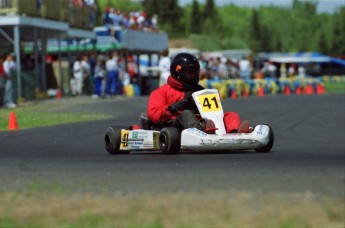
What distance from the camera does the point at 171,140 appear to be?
1012 centimetres

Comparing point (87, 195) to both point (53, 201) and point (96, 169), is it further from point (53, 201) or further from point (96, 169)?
point (96, 169)

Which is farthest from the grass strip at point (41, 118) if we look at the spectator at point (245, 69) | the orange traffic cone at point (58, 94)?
the spectator at point (245, 69)

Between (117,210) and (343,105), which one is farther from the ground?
(117,210)

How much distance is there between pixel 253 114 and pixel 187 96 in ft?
34.2

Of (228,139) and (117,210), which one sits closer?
(117,210)

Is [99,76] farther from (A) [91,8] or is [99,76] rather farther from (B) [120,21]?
(B) [120,21]

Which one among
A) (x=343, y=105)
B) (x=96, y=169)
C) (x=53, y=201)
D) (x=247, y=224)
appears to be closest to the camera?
Answer: (x=247, y=224)

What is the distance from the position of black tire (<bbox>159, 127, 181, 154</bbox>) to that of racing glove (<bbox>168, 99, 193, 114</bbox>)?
16.3 inches

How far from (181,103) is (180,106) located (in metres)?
0.04

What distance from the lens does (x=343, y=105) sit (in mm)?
24156

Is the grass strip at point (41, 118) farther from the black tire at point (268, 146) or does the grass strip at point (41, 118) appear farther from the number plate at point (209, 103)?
the black tire at point (268, 146)

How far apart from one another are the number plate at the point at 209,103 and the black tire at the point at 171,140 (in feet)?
1.57

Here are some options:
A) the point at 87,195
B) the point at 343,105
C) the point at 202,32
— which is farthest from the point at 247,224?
the point at 202,32

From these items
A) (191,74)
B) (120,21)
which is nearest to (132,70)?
(120,21)
